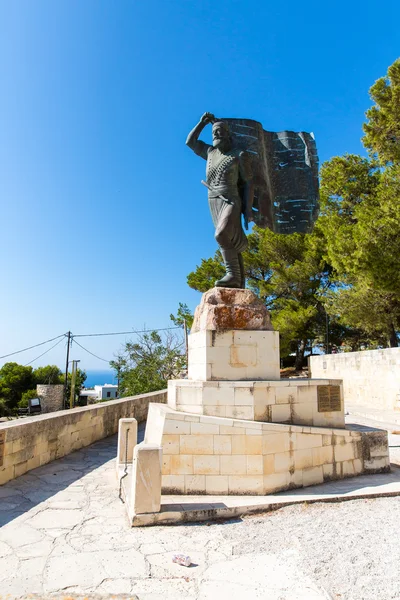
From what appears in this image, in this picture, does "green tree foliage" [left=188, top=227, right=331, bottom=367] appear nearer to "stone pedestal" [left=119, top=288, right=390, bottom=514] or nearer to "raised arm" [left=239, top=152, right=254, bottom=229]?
"raised arm" [left=239, top=152, right=254, bottom=229]

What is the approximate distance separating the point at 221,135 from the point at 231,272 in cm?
211

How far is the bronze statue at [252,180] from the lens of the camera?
19.1ft

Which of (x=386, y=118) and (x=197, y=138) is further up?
(x=386, y=118)

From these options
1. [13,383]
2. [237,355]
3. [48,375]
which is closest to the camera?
[237,355]

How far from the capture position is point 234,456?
4363 mm

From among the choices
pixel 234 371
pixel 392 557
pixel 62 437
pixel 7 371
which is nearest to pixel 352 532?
pixel 392 557

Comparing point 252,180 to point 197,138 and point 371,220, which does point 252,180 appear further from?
point 371,220

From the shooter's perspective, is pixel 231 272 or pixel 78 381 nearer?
pixel 231 272

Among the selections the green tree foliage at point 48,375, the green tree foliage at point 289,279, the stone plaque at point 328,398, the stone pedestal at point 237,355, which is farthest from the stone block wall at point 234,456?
the green tree foliage at point 48,375

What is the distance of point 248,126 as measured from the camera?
6.25 meters

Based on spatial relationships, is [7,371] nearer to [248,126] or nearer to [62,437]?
[62,437]

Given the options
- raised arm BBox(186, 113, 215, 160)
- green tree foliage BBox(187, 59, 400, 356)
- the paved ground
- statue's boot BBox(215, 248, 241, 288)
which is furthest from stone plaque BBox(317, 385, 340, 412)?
green tree foliage BBox(187, 59, 400, 356)

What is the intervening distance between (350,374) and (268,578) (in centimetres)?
1278

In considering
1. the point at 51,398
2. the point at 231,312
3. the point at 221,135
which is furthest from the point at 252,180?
the point at 51,398
